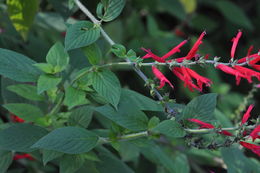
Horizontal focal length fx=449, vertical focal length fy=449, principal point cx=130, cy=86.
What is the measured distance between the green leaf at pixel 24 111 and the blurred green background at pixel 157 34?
8.3 inches

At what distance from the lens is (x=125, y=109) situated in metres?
1.24

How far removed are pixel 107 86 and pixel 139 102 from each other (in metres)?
0.10

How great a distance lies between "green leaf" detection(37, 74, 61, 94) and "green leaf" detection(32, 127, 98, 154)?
0.12 meters

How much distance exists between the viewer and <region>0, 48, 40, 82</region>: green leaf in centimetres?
128

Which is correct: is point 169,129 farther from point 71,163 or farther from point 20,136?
point 20,136

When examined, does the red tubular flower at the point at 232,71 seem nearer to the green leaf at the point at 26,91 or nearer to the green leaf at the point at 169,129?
the green leaf at the point at 169,129

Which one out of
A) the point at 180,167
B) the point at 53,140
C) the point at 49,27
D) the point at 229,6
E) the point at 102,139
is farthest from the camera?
the point at 229,6

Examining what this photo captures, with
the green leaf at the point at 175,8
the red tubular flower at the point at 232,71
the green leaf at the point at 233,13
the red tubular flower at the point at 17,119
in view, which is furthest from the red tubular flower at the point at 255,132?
the green leaf at the point at 233,13

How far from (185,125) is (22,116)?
0.51m

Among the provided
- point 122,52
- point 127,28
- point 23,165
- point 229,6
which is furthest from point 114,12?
point 229,6

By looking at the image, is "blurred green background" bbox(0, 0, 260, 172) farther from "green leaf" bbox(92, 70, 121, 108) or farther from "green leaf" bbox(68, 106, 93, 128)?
"green leaf" bbox(92, 70, 121, 108)

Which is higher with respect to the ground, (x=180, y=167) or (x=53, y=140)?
(x=53, y=140)

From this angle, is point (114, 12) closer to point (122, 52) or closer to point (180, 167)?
point (122, 52)

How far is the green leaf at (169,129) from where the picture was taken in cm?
112
